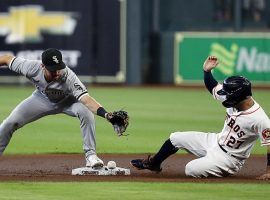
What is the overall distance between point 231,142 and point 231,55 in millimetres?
15049

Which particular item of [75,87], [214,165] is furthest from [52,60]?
[214,165]

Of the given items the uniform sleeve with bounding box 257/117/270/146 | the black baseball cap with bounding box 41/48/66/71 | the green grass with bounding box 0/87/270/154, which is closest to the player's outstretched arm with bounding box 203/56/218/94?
the uniform sleeve with bounding box 257/117/270/146

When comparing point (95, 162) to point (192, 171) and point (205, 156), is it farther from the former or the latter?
point (205, 156)

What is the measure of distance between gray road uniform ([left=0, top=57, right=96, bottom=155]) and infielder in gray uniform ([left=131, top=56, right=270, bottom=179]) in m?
0.85

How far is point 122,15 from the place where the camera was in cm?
2402

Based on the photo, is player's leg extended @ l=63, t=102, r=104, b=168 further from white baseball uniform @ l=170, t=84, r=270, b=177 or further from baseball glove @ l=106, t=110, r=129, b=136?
white baseball uniform @ l=170, t=84, r=270, b=177

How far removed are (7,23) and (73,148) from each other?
1213 cm

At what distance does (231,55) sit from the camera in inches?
940

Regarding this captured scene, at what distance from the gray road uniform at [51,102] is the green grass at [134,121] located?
211 cm

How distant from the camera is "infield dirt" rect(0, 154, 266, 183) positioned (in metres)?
9.09

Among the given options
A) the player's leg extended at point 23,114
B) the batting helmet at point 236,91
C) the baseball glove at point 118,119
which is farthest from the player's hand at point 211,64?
the player's leg extended at point 23,114

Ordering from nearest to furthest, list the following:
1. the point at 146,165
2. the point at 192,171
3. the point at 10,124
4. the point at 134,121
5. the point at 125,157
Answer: the point at 192,171 → the point at 146,165 → the point at 10,124 → the point at 125,157 → the point at 134,121

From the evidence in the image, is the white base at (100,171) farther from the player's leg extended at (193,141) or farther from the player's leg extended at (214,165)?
the player's leg extended at (214,165)

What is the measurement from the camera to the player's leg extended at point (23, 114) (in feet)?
32.0
